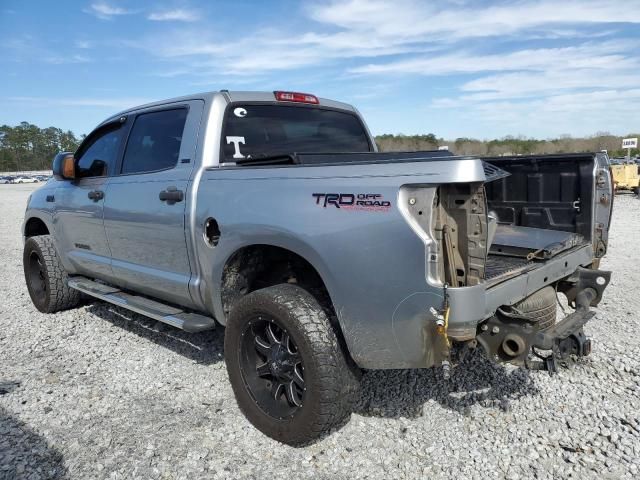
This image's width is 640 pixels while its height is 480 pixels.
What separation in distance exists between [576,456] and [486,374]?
3.47ft

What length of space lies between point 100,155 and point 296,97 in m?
1.93

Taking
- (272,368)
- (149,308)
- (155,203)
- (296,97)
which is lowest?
(272,368)

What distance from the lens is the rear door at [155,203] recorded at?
3.57m

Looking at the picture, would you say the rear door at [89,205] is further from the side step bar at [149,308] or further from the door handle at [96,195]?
the side step bar at [149,308]

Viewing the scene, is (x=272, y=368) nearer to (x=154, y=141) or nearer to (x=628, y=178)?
(x=154, y=141)

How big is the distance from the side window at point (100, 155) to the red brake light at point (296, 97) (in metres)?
1.49

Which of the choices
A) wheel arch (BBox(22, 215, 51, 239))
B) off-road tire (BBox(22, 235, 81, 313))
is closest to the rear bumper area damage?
off-road tire (BBox(22, 235, 81, 313))

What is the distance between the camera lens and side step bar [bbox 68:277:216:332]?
347cm

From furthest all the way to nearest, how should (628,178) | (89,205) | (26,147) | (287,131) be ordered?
(26,147)
(628,178)
(89,205)
(287,131)

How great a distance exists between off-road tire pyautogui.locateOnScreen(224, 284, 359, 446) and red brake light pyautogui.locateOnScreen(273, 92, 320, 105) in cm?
170

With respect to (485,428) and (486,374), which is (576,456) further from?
(486,374)

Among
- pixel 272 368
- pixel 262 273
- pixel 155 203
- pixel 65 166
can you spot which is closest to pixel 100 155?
pixel 65 166

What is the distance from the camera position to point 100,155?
471 cm

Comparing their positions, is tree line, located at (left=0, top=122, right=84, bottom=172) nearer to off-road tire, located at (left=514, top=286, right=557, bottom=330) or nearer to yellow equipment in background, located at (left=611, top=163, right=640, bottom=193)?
yellow equipment in background, located at (left=611, top=163, right=640, bottom=193)
